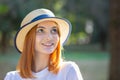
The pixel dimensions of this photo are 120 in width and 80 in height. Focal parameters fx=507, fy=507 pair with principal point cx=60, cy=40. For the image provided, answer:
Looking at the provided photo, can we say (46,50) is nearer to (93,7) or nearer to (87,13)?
(93,7)

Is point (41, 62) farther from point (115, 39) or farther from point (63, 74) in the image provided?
point (115, 39)

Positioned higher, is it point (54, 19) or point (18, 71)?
point (54, 19)

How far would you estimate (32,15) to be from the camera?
3.38 metres

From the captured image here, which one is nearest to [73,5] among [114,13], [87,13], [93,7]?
[93,7]

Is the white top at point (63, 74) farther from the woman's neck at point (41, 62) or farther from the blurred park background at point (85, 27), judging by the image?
the blurred park background at point (85, 27)

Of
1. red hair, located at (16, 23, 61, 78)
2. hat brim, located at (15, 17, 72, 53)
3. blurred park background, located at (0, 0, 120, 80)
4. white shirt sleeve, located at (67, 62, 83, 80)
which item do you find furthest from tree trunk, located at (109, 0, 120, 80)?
white shirt sleeve, located at (67, 62, 83, 80)

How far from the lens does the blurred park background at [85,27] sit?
13914 mm

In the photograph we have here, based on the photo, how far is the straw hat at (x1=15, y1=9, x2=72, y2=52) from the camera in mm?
3301

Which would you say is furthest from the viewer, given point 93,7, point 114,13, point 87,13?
point 87,13

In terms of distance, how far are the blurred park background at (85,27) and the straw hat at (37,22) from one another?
7508 millimetres

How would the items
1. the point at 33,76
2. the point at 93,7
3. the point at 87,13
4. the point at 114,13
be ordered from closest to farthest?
the point at 33,76, the point at 114,13, the point at 93,7, the point at 87,13

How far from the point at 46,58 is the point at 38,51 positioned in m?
0.07

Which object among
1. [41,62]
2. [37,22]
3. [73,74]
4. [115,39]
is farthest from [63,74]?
[115,39]

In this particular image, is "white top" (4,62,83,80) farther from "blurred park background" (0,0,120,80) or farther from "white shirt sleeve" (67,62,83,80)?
"blurred park background" (0,0,120,80)
